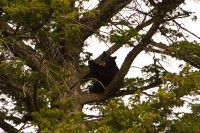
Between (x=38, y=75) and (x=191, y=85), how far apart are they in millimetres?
2473

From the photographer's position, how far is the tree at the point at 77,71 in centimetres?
556

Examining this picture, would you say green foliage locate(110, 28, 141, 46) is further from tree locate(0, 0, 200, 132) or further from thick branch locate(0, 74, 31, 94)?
thick branch locate(0, 74, 31, 94)

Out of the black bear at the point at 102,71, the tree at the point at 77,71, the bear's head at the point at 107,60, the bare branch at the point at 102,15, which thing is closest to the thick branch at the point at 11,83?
the tree at the point at 77,71

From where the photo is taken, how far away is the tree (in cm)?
556

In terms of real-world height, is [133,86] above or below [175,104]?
above

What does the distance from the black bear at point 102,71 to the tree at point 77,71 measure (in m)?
0.19

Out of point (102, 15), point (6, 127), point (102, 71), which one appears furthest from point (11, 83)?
point (102, 71)

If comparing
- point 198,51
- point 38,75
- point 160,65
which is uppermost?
point 160,65

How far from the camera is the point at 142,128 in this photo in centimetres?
537

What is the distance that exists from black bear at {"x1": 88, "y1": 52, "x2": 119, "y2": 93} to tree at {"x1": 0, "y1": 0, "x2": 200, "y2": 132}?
0.62 feet

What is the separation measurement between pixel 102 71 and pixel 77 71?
0.71m

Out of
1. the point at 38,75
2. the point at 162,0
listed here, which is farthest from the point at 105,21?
the point at 38,75

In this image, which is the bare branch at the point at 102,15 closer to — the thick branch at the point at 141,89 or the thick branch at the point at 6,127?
the thick branch at the point at 141,89

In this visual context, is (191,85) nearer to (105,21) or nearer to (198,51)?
(198,51)
